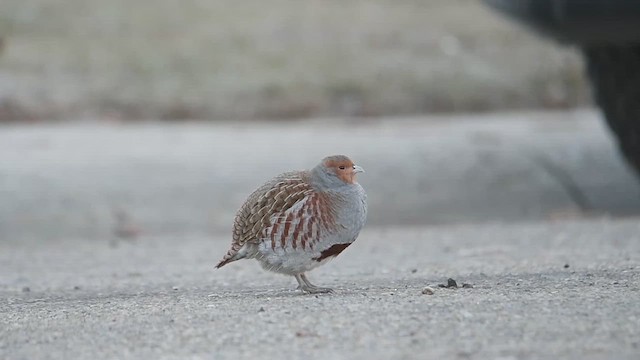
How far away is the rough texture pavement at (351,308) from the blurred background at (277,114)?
221 centimetres

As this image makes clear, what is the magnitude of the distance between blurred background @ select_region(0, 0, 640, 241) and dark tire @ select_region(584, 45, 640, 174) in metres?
0.82

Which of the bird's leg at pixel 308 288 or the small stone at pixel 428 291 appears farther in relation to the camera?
the bird's leg at pixel 308 288

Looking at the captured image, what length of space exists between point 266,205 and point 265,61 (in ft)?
32.5

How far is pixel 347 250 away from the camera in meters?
9.44

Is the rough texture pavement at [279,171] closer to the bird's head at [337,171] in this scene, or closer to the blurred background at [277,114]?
the blurred background at [277,114]

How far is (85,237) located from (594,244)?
14.1 ft

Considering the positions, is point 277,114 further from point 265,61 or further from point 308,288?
point 308,288

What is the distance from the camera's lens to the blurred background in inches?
439

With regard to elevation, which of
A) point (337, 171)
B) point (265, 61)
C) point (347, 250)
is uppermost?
point (265, 61)

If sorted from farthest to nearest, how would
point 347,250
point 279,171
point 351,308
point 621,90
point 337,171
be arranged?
point 279,171 → point 621,90 → point 347,250 → point 337,171 → point 351,308

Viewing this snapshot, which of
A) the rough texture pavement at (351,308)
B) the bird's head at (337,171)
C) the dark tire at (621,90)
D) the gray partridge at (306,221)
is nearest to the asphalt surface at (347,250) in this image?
the rough texture pavement at (351,308)

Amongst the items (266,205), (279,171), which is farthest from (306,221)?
(279,171)

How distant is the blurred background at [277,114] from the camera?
11.1 metres

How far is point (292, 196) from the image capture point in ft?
20.3
